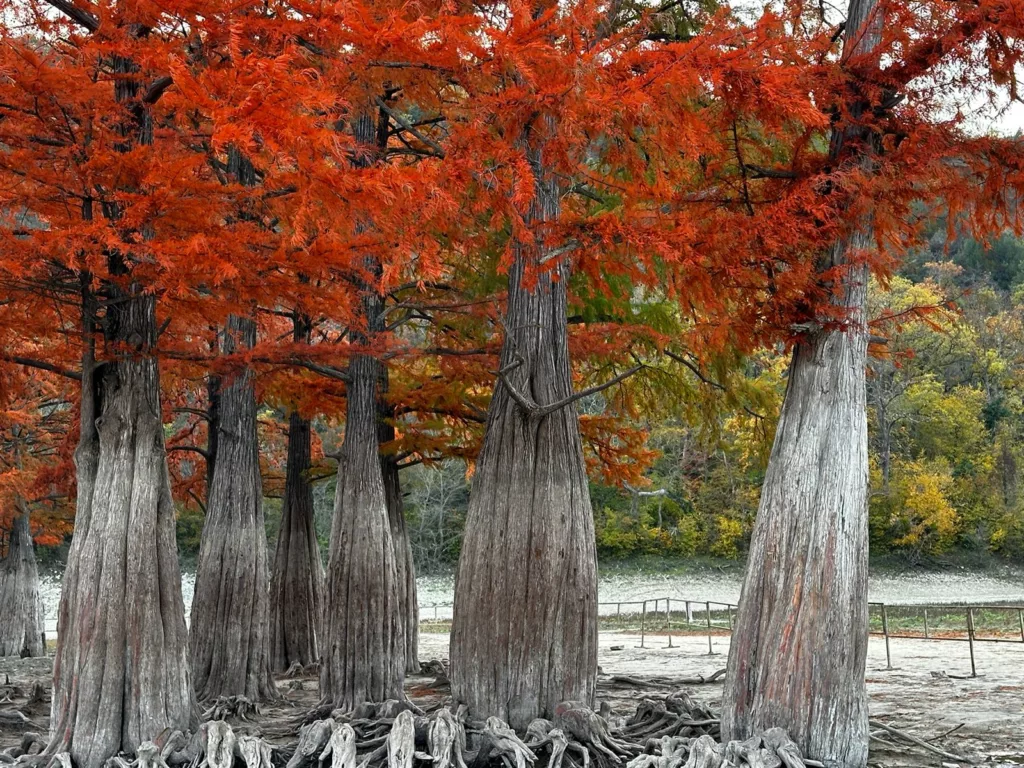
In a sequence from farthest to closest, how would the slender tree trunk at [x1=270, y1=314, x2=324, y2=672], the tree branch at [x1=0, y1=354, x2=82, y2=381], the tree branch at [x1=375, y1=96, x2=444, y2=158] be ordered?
1. the slender tree trunk at [x1=270, y1=314, x2=324, y2=672]
2. the tree branch at [x1=0, y1=354, x2=82, y2=381]
3. the tree branch at [x1=375, y1=96, x2=444, y2=158]

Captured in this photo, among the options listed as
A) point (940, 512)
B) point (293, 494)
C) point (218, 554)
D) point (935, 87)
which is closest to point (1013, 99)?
point (935, 87)

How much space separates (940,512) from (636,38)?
31961 millimetres

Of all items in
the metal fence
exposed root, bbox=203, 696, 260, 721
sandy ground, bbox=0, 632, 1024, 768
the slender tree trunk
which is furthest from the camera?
the metal fence

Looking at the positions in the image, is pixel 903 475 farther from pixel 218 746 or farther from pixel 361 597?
pixel 218 746

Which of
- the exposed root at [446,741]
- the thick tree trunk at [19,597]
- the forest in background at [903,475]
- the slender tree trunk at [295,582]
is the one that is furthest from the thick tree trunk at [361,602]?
the forest in background at [903,475]

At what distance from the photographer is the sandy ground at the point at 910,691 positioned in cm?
969

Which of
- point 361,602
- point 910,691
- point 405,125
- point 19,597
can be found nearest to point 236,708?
point 361,602

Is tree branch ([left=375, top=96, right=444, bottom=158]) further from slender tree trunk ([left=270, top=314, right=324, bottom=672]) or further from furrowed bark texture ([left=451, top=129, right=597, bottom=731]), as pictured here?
slender tree trunk ([left=270, top=314, right=324, bottom=672])

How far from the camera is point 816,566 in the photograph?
9.03 meters

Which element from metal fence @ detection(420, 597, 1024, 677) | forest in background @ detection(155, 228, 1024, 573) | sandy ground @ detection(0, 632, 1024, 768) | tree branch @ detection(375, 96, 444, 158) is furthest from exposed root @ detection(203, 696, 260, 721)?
forest in background @ detection(155, 228, 1024, 573)

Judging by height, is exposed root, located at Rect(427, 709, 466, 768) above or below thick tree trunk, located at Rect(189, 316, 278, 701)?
below

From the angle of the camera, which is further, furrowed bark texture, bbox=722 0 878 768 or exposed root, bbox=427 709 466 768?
exposed root, bbox=427 709 466 768

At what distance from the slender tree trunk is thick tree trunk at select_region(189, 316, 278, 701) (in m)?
2.95

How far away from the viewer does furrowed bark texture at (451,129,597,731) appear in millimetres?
10781
